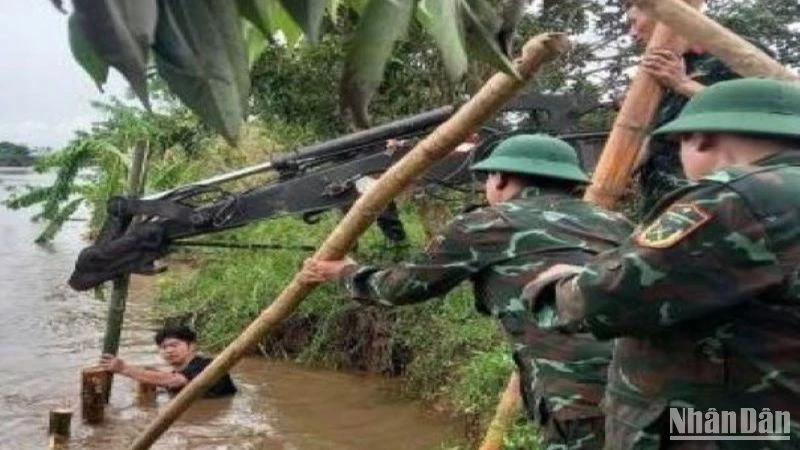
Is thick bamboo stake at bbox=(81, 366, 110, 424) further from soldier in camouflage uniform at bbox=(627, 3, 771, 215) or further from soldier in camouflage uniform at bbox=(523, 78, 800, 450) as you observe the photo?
soldier in camouflage uniform at bbox=(523, 78, 800, 450)

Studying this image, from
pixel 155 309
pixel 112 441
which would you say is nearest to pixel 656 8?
pixel 112 441

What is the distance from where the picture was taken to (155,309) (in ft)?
42.5

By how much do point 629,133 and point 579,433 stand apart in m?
1.14

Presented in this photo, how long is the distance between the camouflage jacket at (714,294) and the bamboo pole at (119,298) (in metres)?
5.83

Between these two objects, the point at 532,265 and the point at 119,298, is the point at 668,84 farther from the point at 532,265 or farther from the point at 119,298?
the point at 119,298

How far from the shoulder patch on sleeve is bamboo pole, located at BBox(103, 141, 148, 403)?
5.92 m

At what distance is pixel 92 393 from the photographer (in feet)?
25.4

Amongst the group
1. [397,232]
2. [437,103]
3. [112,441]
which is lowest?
[112,441]

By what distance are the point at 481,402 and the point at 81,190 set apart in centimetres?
1636

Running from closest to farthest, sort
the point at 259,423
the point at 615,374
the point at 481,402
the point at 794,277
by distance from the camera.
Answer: the point at 794,277 < the point at 615,374 < the point at 481,402 < the point at 259,423

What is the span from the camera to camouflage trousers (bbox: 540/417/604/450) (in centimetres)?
289

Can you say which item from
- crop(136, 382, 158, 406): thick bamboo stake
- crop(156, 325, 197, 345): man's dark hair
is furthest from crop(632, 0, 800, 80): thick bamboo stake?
crop(136, 382, 158, 406): thick bamboo stake

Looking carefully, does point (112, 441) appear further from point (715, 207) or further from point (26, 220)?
point (26, 220)

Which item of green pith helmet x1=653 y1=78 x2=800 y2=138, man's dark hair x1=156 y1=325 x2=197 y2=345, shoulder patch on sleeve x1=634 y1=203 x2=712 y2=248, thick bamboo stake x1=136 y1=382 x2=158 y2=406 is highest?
green pith helmet x1=653 y1=78 x2=800 y2=138
